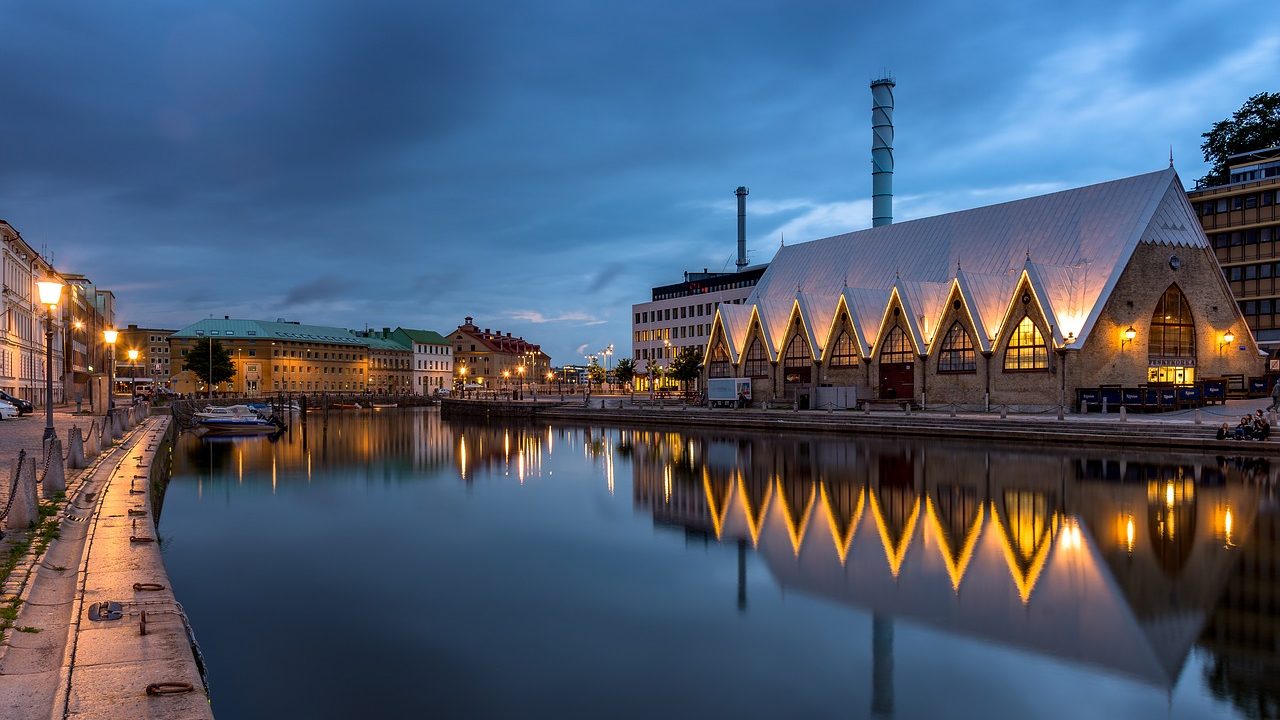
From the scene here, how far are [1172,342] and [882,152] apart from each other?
126 ft

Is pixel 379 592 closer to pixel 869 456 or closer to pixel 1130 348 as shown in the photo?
pixel 869 456

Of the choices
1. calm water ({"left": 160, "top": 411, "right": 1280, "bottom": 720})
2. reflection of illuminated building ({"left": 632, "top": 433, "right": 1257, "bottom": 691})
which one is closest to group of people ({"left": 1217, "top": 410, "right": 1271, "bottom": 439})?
reflection of illuminated building ({"left": 632, "top": 433, "right": 1257, "bottom": 691})

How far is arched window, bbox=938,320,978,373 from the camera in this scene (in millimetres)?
53781

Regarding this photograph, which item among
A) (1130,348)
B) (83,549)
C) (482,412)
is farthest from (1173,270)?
(482,412)

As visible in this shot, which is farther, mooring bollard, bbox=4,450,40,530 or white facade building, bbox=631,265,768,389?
white facade building, bbox=631,265,768,389

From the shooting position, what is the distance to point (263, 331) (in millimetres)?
143000

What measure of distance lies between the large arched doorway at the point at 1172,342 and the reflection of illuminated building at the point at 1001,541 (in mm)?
23902

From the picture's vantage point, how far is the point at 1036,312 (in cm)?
5009

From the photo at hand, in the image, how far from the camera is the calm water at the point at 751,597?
9.38 meters

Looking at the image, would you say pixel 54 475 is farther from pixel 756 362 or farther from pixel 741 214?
pixel 741 214

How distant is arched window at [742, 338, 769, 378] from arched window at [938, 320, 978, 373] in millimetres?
15813

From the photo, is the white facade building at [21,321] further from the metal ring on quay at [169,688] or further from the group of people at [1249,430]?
the group of people at [1249,430]

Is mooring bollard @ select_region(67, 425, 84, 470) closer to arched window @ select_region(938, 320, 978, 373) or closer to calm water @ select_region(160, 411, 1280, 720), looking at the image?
calm water @ select_region(160, 411, 1280, 720)

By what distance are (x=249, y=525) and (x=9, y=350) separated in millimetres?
50895
